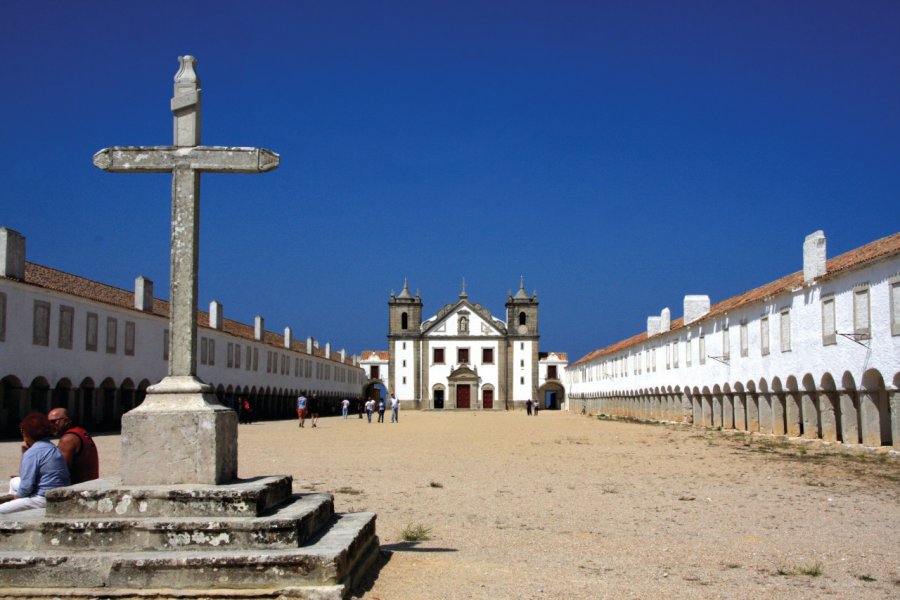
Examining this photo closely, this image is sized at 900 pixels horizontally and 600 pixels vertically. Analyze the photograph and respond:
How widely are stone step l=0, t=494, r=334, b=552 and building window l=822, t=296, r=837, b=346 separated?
65.3 feet

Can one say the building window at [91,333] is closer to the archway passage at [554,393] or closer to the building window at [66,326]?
the building window at [66,326]

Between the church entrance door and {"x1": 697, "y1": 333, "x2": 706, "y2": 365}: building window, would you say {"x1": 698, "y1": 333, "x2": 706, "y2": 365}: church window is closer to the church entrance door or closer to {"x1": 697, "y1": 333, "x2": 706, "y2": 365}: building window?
{"x1": 697, "y1": 333, "x2": 706, "y2": 365}: building window

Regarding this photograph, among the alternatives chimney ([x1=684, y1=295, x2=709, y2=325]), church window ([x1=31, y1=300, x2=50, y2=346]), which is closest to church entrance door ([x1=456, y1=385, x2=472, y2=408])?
chimney ([x1=684, y1=295, x2=709, y2=325])


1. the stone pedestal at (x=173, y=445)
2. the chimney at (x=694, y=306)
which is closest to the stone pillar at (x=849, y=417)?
the chimney at (x=694, y=306)

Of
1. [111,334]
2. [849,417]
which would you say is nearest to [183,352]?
[849,417]

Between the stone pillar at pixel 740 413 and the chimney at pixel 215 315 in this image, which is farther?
the chimney at pixel 215 315

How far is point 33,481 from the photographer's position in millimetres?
6270

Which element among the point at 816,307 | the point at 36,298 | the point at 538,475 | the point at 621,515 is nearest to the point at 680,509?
the point at 621,515

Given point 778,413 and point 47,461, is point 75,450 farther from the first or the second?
point 778,413

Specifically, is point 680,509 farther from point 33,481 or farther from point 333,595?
point 33,481

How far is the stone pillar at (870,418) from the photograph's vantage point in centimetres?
1986

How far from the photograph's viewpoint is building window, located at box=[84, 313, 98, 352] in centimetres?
3044

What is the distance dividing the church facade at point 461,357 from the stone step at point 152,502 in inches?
2704

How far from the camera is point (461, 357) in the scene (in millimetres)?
75812
